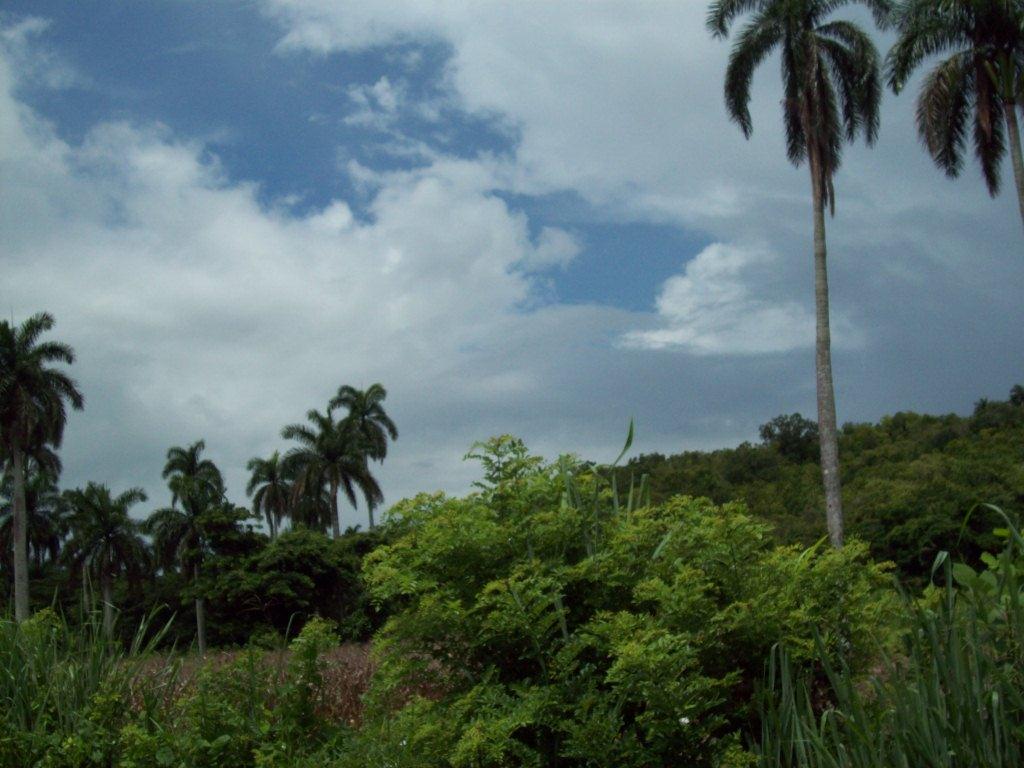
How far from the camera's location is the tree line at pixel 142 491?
43688 millimetres

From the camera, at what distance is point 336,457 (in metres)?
57.4

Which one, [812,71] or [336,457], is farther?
[336,457]

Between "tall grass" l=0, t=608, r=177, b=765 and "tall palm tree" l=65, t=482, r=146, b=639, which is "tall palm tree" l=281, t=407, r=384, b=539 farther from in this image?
"tall grass" l=0, t=608, r=177, b=765

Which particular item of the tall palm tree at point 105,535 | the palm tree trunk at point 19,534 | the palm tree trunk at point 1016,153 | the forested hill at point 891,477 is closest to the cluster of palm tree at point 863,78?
the palm tree trunk at point 1016,153

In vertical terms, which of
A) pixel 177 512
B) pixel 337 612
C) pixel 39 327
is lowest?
pixel 337 612

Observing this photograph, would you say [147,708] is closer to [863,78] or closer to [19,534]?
[863,78]

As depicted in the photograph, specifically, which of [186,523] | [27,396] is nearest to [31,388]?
[27,396]

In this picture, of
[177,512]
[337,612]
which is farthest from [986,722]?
[177,512]

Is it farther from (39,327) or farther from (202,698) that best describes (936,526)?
(39,327)

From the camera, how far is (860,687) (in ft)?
16.2

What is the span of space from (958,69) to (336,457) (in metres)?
39.8

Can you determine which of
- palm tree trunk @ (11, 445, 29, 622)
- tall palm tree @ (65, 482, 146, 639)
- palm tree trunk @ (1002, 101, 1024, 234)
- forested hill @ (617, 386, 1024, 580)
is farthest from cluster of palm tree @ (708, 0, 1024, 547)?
tall palm tree @ (65, 482, 146, 639)

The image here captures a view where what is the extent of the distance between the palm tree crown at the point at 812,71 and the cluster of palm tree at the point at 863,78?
2 cm

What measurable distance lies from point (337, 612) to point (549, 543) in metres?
36.5
